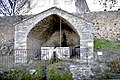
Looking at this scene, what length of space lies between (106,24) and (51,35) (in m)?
4.26

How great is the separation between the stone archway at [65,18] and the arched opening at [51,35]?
0.94ft

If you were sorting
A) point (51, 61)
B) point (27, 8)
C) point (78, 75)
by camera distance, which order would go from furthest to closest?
point (27, 8), point (51, 61), point (78, 75)

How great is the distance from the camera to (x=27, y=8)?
778 inches

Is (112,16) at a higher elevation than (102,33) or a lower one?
higher

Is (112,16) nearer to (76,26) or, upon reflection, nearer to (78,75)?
(76,26)

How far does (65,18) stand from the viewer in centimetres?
1073

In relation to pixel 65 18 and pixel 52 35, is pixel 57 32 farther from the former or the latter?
pixel 65 18

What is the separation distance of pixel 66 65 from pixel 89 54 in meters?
1.86

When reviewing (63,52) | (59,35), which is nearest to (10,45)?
(59,35)

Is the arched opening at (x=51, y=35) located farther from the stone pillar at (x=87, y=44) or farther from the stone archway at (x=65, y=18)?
the stone pillar at (x=87, y=44)

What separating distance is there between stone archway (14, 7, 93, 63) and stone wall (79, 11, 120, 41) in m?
4.49

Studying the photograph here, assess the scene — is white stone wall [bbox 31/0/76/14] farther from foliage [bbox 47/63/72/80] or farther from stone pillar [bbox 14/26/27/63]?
foliage [bbox 47/63/72/80]

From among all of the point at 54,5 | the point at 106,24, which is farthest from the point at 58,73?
the point at 54,5

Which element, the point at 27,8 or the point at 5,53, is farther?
the point at 27,8
